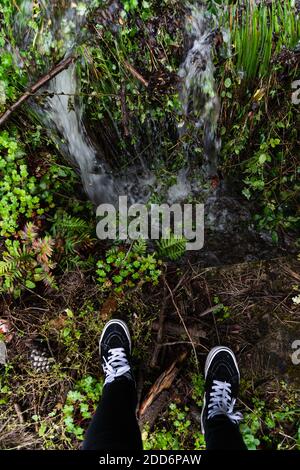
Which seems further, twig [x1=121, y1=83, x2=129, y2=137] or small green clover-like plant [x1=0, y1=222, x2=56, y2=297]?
small green clover-like plant [x1=0, y1=222, x2=56, y2=297]

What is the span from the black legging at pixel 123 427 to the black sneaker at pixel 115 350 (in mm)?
91

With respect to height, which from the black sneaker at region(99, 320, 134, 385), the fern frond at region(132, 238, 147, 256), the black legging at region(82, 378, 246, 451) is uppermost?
the fern frond at region(132, 238, 147, 256)

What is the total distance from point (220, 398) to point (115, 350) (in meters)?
1.06

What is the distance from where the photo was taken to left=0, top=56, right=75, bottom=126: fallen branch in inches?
120

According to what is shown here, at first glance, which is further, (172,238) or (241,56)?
(172,238)

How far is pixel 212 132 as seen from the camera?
3.29 meters

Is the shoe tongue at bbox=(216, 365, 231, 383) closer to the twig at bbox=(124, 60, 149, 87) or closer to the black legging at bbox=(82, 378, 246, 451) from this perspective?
the black legging at bbox=(82, 378, 246, 451)

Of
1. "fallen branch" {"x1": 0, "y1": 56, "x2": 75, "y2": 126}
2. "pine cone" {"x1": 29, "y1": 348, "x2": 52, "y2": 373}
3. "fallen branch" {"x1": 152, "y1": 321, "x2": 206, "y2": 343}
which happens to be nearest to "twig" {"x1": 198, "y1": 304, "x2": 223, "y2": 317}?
"fallen branch" {"x1": 152, "y1": 321, "x2": 206, "y2": 343}

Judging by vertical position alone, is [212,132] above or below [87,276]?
above

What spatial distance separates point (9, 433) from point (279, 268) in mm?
3063

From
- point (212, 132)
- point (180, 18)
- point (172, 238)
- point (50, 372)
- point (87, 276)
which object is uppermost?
point (180, 18)

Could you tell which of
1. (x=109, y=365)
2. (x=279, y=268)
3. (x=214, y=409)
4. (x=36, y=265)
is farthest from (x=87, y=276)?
(x=279, y=268)

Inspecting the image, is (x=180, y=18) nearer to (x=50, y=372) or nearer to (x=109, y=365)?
(x=109, y=365)

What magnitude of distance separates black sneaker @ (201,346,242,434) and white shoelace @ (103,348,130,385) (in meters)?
0.78
